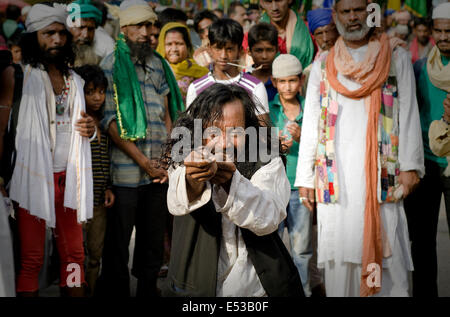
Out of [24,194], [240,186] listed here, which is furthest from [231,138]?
[24,194]

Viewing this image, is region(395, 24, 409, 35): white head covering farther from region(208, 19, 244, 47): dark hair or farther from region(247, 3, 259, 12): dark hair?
region(208, 19, 244, 47): dark hair

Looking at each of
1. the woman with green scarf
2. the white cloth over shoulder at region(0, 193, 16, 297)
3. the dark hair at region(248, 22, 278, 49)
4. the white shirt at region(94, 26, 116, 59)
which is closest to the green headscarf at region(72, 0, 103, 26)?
the white shirt at region(94, 26, 116, 59)

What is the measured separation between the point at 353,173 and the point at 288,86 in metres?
0.73

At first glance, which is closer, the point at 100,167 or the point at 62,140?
the point at 62,140

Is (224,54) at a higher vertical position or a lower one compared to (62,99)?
higher

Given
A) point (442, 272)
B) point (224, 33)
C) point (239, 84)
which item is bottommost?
point (442, 272)

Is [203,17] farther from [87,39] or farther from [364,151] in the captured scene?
[364,151]

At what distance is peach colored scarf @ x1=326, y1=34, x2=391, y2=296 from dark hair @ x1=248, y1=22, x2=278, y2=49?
0.71 meters

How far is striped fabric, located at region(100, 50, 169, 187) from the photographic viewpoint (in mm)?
3355

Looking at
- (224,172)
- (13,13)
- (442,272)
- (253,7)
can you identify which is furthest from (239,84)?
(253,7)

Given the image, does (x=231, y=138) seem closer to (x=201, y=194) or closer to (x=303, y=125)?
(x=201, y=194)

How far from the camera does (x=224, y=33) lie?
3467mm

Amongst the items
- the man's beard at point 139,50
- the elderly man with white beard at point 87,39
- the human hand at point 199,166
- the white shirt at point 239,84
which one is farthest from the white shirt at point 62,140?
the human hand at point 199,166

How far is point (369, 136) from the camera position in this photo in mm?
3160
